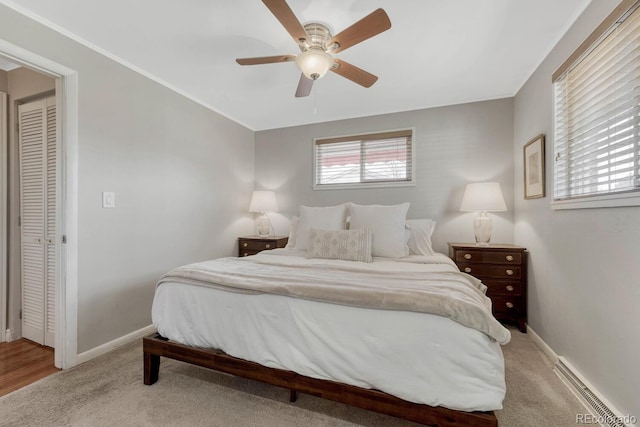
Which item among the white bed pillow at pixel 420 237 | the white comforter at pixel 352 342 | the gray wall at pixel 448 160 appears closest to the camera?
the white comforter at pixel 352 342

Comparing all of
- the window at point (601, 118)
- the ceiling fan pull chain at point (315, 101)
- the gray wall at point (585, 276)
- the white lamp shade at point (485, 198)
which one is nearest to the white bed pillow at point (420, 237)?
the white lamp shade at point (485, 198)

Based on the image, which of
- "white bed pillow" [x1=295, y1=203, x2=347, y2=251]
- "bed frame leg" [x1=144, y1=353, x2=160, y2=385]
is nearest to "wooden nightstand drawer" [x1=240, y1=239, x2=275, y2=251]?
"white bed pillow" [x1=295, y1=203, x2=347, y2=251]

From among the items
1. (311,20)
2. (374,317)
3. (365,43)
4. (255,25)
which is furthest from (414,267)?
(255,25)

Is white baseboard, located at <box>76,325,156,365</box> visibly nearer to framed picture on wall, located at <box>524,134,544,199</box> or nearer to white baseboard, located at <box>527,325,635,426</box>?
white baseboard, located at <box>527,325,635,426</box>

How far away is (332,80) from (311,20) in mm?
849

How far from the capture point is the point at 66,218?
1997mm

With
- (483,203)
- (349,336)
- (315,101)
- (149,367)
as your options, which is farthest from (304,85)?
(149,367)

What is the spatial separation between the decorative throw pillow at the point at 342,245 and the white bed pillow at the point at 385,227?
16 centimetres

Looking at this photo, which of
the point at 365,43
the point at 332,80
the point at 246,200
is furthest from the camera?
the point at 246,200

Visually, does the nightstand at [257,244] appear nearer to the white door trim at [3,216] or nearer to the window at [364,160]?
the window at [364,160]

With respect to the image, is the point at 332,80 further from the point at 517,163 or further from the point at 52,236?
the point at 52,236

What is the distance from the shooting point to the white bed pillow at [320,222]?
2.88m

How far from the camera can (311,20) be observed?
1.87 metres

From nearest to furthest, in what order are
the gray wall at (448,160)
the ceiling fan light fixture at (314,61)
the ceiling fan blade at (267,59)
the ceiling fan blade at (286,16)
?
the ceiling fan blade at (286,16) → the ceiling fan light fixture at (314,61) → the ceiling fan blade at (267,59) → the gray wall at (448,160)
